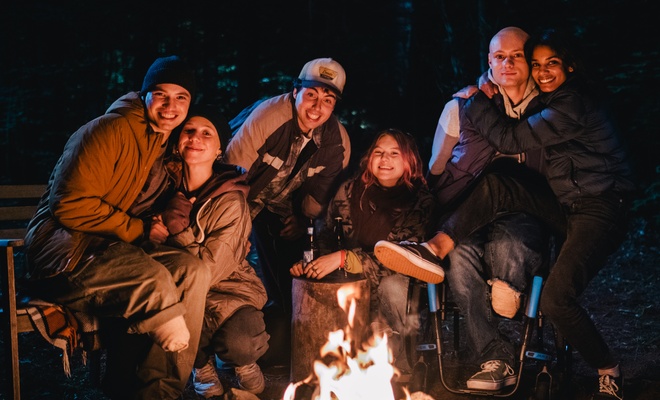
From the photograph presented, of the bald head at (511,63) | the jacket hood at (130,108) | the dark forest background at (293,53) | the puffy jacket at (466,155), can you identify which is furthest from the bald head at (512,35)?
the dark forest background at (293,53)

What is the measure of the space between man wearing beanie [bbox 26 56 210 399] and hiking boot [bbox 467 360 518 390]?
1937 mm

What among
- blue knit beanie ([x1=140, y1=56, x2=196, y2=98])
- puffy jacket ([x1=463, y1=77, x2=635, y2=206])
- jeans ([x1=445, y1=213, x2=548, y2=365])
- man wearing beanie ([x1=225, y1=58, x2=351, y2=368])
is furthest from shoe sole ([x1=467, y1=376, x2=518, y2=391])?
blue knit beanie ([x1=140, y1=56, x2=196, y2=98])

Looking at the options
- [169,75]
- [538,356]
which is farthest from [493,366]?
[169,75]

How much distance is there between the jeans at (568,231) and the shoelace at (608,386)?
93 millimetres

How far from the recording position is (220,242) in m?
3.98

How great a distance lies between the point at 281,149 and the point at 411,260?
174 cm

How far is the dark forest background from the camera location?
930cm

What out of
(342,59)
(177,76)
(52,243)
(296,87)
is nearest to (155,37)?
(342,59)

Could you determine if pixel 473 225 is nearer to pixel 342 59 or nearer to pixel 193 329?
pixel 193 329

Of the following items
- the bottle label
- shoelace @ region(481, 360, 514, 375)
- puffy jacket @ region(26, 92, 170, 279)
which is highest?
puffy jacket @ region(26, 92, 170, 279)

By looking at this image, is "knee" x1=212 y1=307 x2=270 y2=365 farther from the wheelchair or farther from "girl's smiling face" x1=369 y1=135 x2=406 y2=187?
"girl's smiling face" x1=369 y1=135 x2=406 y2=187

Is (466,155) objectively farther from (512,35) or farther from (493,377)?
(493,377)

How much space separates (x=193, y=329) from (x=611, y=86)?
8.20 m

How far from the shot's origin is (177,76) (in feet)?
13.5
